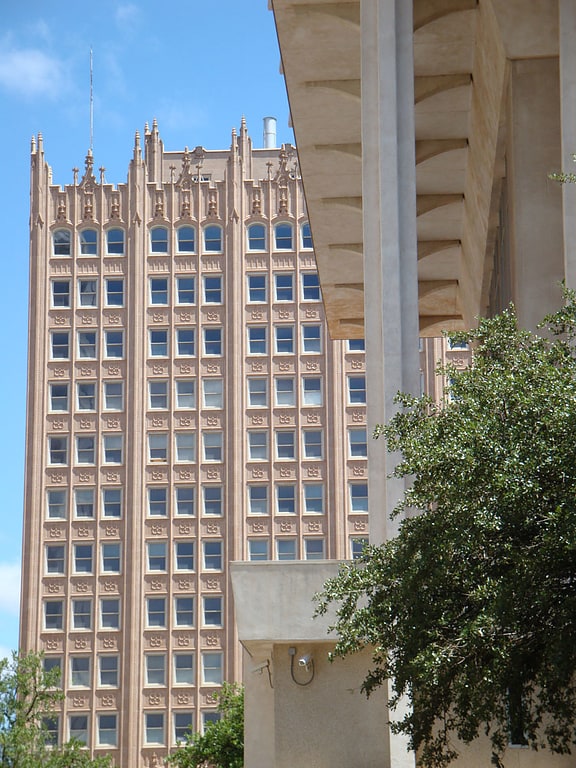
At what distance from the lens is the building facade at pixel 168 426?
75.1 m

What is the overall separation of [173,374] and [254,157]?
13.9 metres

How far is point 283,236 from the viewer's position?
3199 inches

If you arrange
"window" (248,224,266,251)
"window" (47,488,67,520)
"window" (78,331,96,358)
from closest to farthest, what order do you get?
1. "window" (47,488,67,520)
2. "window" (78,331,96,358)
3. "window" (248,224,266,251)

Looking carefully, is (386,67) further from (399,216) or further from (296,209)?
(296,209)

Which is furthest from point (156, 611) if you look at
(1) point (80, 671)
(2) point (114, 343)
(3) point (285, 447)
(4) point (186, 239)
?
(4) point (186, 239)

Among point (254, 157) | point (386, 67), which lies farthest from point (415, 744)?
point (254, 157)

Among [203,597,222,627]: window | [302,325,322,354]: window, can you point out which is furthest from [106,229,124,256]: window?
[203,597,222,627]: window

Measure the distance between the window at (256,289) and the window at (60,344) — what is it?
10.7m

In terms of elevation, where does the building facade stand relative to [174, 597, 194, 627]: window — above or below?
above

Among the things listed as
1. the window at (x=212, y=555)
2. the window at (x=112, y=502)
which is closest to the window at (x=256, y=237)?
the window at (x=112, y=502)

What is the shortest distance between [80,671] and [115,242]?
24.2 meters

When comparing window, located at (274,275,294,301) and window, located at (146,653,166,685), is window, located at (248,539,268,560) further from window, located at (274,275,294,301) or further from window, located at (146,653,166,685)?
window, located at (274,275,294,301)

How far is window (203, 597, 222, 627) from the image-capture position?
75125 mm

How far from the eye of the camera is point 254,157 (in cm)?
8275
